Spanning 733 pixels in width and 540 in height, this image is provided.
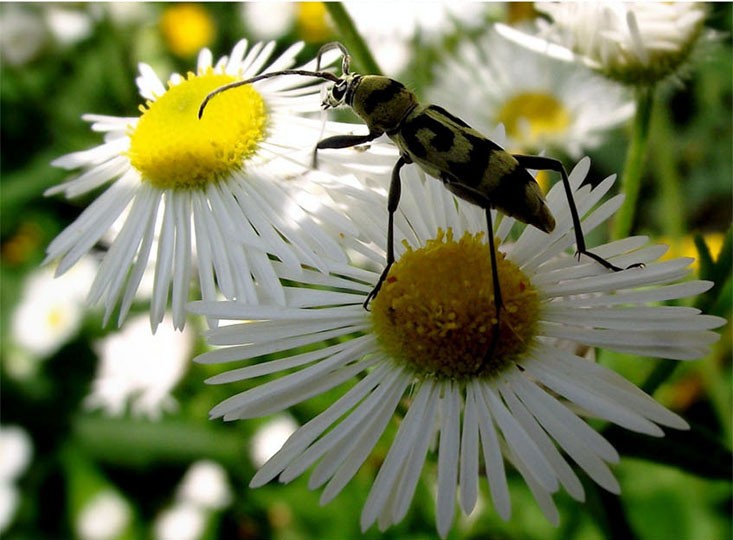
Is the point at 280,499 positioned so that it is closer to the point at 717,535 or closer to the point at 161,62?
the point at 717,535

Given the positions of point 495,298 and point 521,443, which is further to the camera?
point 495,298

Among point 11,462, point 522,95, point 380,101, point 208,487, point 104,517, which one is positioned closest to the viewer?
point 380,101

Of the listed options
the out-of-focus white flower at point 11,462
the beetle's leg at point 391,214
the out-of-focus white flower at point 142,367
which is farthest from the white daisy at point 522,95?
the out-of-focus white flower at point 11,462

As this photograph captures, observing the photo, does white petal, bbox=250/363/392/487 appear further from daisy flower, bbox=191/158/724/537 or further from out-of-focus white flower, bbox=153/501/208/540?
out-of-focus white flower, bbox=153/501/208/540

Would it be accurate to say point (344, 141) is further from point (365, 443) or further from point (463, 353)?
point (365, 443)

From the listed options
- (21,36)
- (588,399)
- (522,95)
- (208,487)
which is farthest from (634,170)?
(21,36)

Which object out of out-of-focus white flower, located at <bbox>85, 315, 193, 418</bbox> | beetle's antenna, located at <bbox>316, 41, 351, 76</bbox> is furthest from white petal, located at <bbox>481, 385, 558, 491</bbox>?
out-of-focus white flower, located at <bbox>85, 315, 193, 418</bbox>
